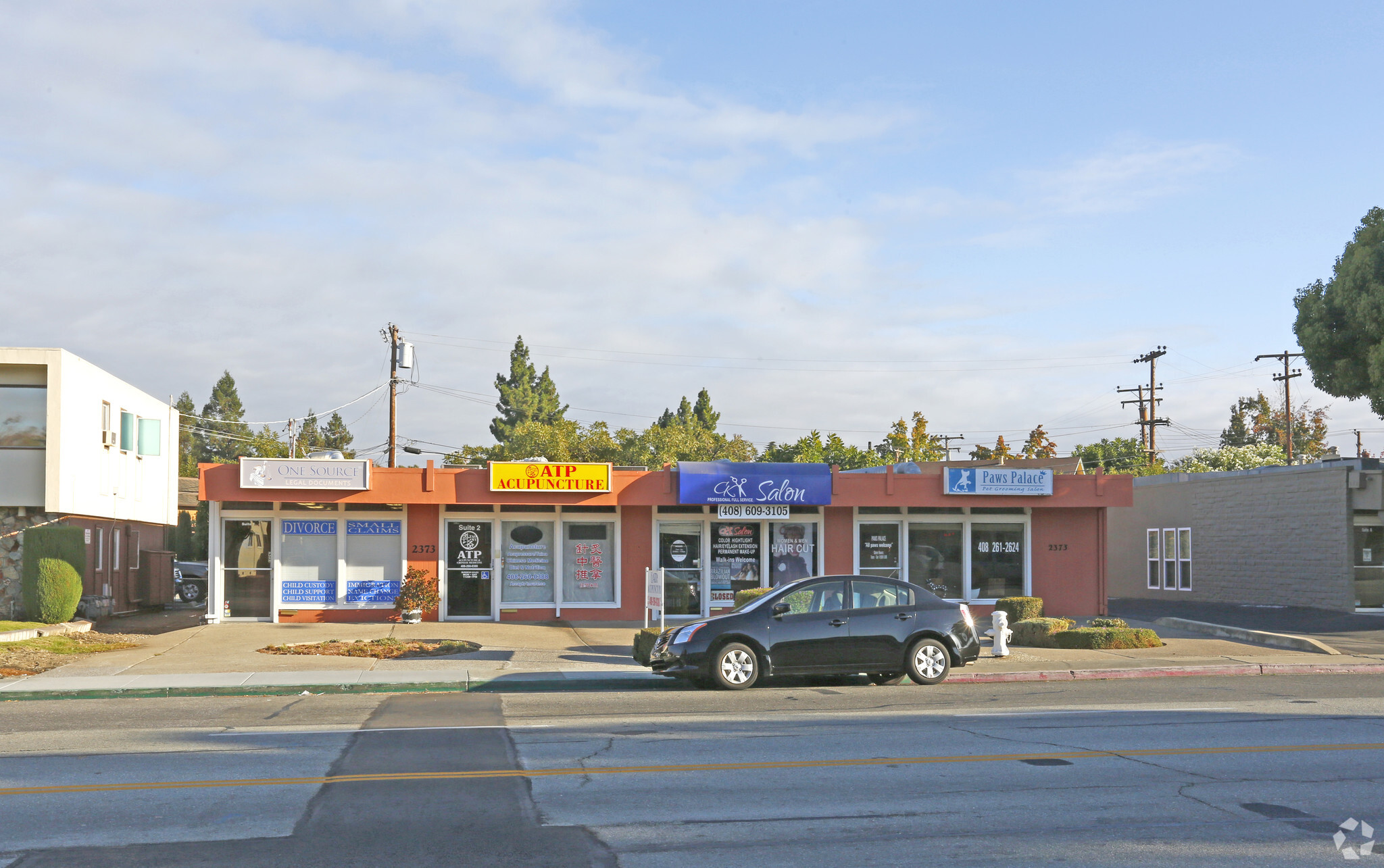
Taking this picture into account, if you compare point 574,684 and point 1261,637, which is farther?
point 1261,637

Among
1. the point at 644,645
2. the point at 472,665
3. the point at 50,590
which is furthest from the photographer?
the point at 50,590

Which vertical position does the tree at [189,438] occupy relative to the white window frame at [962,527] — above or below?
above

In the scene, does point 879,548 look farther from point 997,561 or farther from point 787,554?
point 997,561

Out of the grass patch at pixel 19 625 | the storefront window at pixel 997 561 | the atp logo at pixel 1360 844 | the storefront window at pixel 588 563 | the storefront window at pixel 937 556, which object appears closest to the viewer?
the atp logo at pixel 1360 844

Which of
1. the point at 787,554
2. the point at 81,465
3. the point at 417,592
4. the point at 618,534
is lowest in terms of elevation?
the point at 417,592

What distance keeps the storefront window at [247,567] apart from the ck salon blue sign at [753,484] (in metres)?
9.33

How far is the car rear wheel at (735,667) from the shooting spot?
1495 cm

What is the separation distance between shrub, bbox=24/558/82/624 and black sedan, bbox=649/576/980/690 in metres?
14.3

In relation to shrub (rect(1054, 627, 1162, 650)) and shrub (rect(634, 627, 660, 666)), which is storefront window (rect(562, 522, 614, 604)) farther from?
shrub (rect(1054, 627, 1162, 650))

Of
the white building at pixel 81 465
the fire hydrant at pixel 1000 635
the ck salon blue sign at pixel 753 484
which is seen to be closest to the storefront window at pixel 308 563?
the white building at pixel 81 465

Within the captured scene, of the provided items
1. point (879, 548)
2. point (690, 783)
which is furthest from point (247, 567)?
point (690, 783)

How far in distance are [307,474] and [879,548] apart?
1328 cm

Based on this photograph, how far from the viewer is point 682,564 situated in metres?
26.2

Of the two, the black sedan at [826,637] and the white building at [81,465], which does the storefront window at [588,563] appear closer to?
the black sedan at [826,637]
